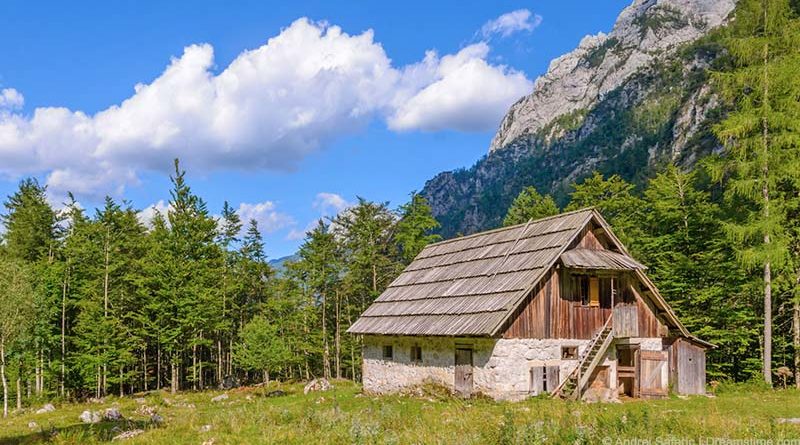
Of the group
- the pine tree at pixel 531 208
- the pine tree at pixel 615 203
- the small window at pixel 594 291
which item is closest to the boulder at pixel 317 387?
the small window at pixel 594 291

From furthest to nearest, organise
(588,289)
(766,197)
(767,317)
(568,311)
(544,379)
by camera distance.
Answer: (588,289)
(767,317)
(766,197)
(568,311)
(544,379)

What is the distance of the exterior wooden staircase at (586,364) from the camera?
2536 centimetres

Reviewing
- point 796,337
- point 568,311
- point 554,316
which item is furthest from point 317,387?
point 796,337

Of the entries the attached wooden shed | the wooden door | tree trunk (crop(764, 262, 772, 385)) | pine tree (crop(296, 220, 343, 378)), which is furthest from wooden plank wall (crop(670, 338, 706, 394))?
pine tree (crop(296, 220, 343, 378))

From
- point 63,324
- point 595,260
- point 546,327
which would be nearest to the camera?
point 546,327

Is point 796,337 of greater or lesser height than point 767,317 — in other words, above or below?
below

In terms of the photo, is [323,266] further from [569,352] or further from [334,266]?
[569,352]

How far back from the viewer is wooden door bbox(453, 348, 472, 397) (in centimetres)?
2636

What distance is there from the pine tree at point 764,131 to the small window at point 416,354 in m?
14.6

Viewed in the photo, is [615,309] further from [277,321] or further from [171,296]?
[277,321]

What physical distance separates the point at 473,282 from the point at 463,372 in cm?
465

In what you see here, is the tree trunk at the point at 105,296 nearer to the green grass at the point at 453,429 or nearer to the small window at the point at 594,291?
the green grass at the point at 453,429

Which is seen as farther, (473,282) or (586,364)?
(473,282)

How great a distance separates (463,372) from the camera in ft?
87.6
